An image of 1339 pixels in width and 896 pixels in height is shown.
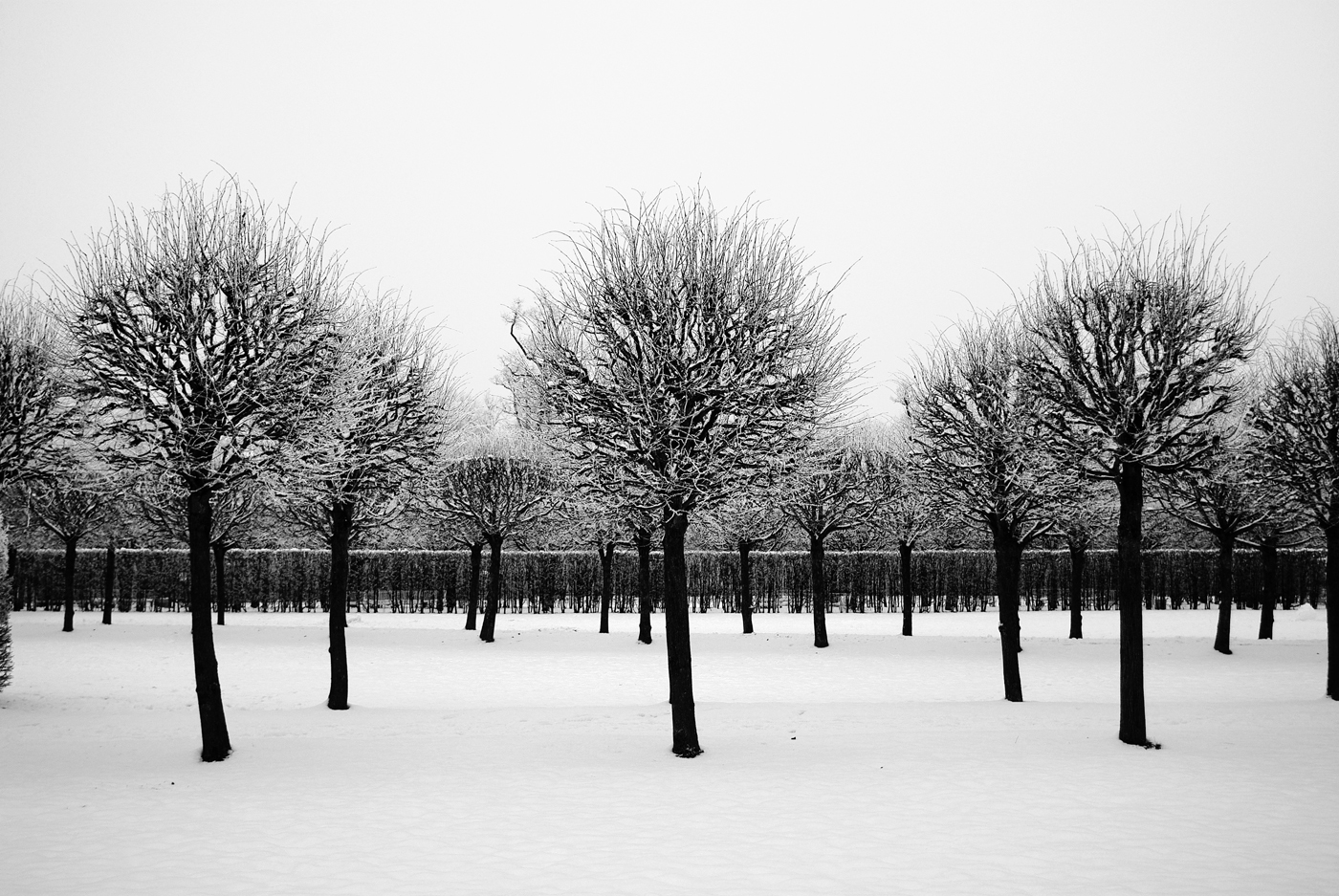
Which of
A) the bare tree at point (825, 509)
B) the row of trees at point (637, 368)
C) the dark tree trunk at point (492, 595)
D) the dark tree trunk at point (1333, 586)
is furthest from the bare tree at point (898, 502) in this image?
the row of trees at point (637, 368)

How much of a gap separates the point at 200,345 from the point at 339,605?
556 cm

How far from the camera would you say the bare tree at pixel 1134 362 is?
34.0ft

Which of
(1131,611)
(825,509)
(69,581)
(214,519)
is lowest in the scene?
(69,581)

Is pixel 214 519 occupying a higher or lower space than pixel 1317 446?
lower

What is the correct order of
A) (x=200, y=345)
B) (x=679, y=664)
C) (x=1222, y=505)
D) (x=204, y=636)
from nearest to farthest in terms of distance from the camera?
(x=200, y=345), (x=204, y=636), (x=679, y=664), (x=1222, y=505)

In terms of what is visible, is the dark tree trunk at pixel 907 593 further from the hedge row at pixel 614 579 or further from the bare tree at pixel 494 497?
the bare tree at pixel 494 497

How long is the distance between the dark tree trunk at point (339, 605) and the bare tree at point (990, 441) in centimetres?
983

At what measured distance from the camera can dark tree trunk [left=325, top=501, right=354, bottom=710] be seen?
1383cm

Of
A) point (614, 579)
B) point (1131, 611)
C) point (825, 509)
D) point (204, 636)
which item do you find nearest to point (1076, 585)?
point (825, 509)

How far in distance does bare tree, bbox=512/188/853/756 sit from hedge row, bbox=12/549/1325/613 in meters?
24.6

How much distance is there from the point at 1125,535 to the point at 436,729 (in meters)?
9.61

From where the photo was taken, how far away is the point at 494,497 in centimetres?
2508

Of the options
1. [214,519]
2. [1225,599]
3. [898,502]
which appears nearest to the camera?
[214,519]

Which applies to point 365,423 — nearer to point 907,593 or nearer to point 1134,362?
point 1134,362
